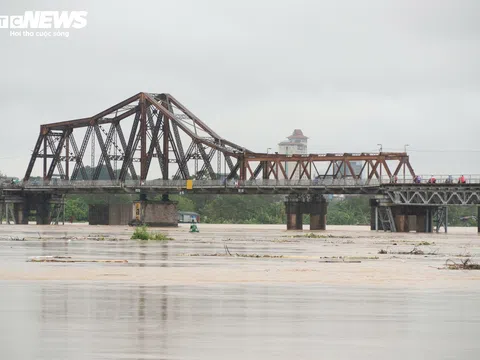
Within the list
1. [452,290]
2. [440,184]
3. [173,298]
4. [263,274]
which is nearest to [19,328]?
[173,298]

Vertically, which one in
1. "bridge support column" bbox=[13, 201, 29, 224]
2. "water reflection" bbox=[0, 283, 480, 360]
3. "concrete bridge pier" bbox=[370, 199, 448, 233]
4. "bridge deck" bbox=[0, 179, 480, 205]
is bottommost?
"water reflection" bbox=[0, 283, 480, 360]

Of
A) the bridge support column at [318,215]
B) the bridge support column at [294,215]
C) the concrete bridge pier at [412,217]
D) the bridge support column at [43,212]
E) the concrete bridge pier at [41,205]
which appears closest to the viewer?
the concrete bridge pier at [412,217]

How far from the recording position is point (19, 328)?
804 inches


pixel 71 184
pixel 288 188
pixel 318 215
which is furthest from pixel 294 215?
pixel 71 184

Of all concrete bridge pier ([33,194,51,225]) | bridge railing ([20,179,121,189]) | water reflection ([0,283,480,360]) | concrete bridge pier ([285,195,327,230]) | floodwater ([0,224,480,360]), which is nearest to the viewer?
water reflection ([0,283,480,360])

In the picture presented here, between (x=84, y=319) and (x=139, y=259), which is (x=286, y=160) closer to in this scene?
(x=139, y=259)

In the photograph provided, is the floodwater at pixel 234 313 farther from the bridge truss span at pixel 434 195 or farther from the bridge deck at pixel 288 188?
the bridge deck at pixel 288 188

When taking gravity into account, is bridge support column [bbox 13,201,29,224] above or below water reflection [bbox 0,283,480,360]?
above

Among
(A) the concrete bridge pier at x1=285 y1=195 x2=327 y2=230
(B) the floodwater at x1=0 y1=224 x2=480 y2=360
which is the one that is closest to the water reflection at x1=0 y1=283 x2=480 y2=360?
(B) the floodwater at x1=0 y1=224 x2=480 y2=360

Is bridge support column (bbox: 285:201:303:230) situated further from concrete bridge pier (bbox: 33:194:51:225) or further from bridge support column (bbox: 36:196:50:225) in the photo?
concrete bridge pier (bbox: 33:194:51:225)

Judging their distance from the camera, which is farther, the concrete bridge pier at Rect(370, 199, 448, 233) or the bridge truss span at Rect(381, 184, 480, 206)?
Result: the concrete bridge pier at Rect(370, 199, 448, 233)

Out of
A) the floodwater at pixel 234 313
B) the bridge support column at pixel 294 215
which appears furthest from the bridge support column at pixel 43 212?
the floodwater at pixel 234 313

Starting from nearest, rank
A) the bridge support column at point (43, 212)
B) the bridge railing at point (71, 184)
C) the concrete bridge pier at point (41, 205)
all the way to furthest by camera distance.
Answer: the bridge railing at point (71, 184) → the bridge support column at point (43, 212) → the concrete bridge pier at point (41, 205)

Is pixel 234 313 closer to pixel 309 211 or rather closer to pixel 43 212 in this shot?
pixel 309 211
